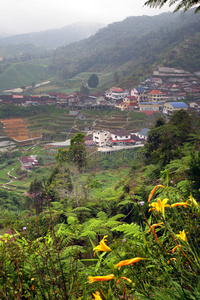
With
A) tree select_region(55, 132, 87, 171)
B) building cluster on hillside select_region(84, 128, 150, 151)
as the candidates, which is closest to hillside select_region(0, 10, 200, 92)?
building cluster on hillside select_region(84, 128, 150, 151)

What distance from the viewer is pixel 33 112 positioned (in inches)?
1152

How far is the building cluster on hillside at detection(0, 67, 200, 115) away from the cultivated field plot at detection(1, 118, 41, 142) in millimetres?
4931

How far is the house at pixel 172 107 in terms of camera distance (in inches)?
1044

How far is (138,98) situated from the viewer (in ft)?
102

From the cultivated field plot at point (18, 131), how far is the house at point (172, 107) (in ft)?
48.9

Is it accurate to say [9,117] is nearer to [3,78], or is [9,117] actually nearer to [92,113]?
[92,113]

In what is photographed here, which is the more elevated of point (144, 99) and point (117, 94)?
point (117, 94)

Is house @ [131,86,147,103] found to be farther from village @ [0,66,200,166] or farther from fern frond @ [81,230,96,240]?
fern frond @ [81,230,96,240]

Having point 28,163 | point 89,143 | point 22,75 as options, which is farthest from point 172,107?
point 22,75

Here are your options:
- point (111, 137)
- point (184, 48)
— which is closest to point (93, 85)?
point (184, 48)

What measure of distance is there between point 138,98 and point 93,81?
13370 mm

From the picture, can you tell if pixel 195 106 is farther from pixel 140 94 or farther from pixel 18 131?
pixel 18 131

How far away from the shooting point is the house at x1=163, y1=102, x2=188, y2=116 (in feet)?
87.0

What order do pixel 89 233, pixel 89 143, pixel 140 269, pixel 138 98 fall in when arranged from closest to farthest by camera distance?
pixel 140 269, pixel 89 233, pixel 89 143, pixel 138 98
